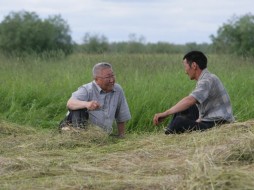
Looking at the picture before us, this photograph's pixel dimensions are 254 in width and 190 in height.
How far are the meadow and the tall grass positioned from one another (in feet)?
0.05

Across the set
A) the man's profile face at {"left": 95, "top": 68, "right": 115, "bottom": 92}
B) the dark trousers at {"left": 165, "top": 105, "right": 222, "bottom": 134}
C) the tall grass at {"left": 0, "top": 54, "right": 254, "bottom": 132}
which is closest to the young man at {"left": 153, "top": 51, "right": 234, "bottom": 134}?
the dark trousers at {"left": 165, "top": 105, "right": 222, "bottom": 134}

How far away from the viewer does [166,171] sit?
443cm

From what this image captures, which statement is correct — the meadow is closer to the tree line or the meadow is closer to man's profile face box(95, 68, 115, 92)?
man's profile face box(95, 68, 115, 92)

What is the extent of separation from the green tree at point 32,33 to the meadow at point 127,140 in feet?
42.5

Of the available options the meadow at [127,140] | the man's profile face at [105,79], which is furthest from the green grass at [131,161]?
the man's profile face at [105,79]

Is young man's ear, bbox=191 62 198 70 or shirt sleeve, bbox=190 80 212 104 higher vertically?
young man's ear, bbox=191 62 198 70

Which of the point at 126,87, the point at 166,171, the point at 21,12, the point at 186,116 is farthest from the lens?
the point at 21,12

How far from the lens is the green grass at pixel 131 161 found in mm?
3876

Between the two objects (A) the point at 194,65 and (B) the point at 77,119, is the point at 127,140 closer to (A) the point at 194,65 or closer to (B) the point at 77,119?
(B) the point at 77,119

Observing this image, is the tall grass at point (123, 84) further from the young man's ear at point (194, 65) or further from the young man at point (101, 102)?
the young man's ear at point (194, 65)

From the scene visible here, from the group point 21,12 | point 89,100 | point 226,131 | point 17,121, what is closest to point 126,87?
point 17,121

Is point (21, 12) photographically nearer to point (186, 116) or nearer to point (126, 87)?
point (126, 87)

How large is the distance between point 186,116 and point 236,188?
328 centimetres

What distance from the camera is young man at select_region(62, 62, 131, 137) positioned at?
676 centimetres
